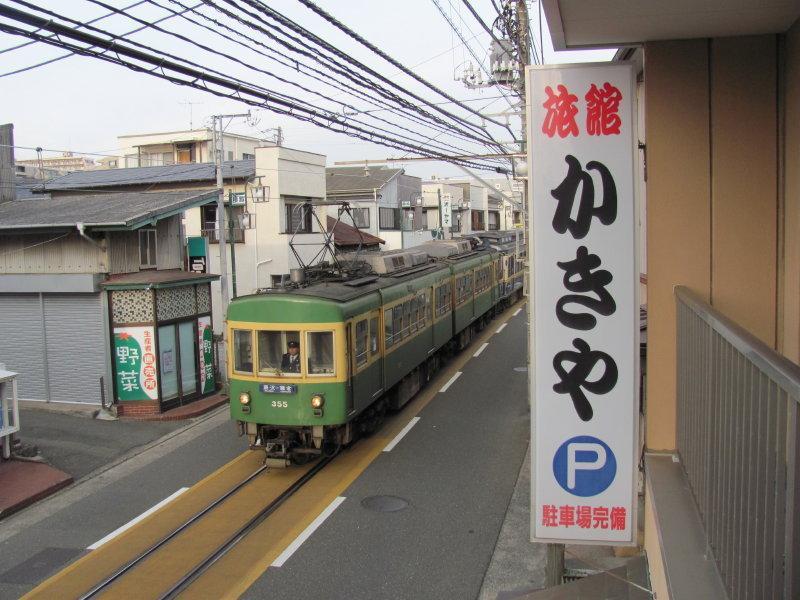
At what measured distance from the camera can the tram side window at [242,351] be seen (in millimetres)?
10502

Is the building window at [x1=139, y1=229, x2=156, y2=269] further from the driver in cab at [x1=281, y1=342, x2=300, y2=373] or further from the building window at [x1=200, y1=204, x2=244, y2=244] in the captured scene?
the building window at [x1=200, y1=204, x2=244, y2=244]

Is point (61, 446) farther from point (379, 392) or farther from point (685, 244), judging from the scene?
point (685, 244)

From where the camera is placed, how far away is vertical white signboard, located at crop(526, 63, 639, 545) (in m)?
4.50

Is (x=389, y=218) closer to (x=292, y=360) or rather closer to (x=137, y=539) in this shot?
(x=292, y=360)

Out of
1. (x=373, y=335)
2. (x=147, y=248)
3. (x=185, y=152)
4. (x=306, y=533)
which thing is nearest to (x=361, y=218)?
(x=185, y=152)

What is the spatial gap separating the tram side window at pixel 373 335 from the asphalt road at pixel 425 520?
1638 mm

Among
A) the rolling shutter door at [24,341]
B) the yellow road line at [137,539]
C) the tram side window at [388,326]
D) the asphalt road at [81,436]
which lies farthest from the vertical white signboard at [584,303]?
the rolling shutter door at [24,341]

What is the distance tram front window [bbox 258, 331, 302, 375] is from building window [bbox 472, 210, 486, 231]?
45015 millimetres

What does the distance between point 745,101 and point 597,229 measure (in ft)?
3.96

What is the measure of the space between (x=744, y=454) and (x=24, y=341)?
1495 cm

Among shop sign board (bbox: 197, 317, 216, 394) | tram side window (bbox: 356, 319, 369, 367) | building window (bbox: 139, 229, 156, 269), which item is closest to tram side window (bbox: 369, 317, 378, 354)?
tram side window (bbox: 356, 319, 369, 367)

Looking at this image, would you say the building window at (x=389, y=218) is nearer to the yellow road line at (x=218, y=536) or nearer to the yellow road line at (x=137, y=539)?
the yellow road line at (x=218, y=536)

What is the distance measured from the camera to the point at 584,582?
4809 millimetres

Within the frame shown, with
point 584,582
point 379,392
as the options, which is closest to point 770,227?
point 584,582
